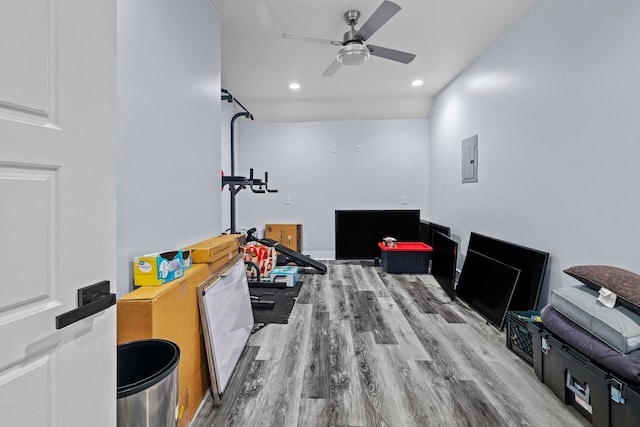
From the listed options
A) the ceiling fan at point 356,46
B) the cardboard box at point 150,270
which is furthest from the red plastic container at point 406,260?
the cardboard box at point 150,270

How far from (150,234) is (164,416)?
2.82 feet

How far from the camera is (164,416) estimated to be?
1016 mm

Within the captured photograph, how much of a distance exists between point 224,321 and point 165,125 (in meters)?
1.26

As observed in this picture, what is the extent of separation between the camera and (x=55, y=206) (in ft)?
2.30

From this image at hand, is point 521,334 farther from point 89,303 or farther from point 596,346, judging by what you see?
point 89,303

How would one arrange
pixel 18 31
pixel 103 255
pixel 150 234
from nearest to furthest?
pixel 18 31, pixel 103 255, pixel 150 234

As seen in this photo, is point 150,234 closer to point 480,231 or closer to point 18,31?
point 18,31

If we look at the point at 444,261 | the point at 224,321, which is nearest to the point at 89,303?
the point at 224,321

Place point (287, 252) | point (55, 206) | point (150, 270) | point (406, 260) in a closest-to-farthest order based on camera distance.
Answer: point (55, 206) → point (150, 270) → point (287, 252) → point (406, 260)

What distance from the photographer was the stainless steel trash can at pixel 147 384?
93 cm

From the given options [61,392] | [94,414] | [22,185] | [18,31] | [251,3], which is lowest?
[94,414]

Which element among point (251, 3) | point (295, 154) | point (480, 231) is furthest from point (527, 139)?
point (295, 154)

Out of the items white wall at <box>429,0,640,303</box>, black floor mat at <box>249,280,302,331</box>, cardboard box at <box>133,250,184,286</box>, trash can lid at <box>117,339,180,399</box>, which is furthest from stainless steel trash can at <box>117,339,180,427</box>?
white wall at <box>429,0,640,303</box>

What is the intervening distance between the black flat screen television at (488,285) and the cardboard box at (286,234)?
272cm
